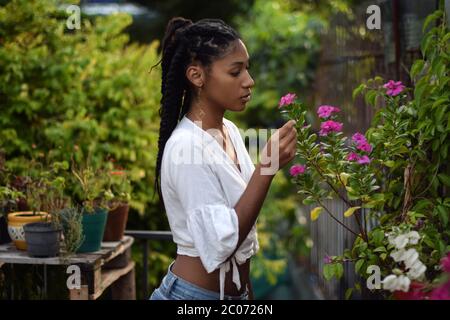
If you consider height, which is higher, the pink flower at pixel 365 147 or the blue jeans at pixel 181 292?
the pink flower at pixel 365 147

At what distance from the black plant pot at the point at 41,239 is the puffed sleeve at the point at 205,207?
1322mm

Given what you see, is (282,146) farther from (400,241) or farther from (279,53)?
(279,53)

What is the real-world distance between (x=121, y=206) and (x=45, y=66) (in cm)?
123

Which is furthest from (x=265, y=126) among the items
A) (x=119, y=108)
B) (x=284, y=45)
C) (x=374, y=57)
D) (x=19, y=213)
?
(x=19, y=213)

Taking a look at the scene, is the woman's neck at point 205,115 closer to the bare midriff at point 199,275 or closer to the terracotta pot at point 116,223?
the bare midriff at point 199,275

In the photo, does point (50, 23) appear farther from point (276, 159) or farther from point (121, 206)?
point (276, 159)

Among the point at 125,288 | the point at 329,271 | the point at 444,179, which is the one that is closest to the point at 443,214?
the point at 444,179

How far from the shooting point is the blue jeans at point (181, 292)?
227 centimetres

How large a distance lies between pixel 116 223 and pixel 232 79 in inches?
70.2

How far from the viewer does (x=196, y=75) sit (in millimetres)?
2305

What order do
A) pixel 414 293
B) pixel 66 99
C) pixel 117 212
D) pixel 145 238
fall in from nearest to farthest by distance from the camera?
pixel 414 293, pixel 117 212, pixel 145 238, pixel 66 99

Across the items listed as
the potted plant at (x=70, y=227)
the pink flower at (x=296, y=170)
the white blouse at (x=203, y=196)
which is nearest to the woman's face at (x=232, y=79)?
the white blouse at (x=203, y=196)

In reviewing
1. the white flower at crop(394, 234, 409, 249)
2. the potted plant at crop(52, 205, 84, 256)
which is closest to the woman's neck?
the white flower at crop(394, 234, 409, 249)

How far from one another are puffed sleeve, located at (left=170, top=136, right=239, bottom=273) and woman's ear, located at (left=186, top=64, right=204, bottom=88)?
Result: 22 cm
